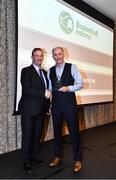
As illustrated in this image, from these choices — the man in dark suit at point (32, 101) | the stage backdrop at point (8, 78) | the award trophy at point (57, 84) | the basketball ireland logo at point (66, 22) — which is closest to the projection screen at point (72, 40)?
the basketball ireland logo at point (66, 22)

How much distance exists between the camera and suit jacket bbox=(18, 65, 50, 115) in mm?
2307

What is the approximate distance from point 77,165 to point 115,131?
7.31 feet

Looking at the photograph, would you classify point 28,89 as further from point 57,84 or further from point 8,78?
point 8,78

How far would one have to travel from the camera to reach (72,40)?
386cm

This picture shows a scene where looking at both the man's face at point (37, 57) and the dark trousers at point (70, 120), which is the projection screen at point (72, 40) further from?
the dark trousers at point (70, 120)

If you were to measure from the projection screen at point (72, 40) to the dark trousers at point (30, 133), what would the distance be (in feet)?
1.75

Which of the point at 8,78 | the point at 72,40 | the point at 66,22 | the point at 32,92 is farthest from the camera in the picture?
the point at 72,40

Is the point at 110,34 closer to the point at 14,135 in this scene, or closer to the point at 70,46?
the point at 70,46

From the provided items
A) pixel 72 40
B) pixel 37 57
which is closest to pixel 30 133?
pixel 37 57

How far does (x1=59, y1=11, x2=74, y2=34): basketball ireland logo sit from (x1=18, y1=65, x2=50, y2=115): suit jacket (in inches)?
60.3

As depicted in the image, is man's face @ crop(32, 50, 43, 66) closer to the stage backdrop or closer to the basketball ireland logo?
the stage backdrop

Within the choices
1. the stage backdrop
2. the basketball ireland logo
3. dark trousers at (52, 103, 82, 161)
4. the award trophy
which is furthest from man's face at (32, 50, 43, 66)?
the basketball ireland logo

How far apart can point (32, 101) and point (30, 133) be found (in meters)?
0.34

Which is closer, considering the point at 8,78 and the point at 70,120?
the point at 70,120
